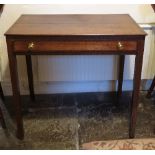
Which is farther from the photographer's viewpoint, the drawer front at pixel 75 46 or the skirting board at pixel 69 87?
the skirting board at pixel 69 87

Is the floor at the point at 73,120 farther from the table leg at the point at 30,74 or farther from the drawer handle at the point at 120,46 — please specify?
the drawer handle at the point at 120,46

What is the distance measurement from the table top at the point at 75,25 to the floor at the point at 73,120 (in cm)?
69

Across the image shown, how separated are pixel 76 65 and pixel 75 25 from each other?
1.77 ft

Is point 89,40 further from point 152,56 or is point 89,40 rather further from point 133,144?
point 152,56

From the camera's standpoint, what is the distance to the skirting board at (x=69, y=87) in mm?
2148

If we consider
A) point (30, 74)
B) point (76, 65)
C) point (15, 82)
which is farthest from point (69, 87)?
point (15, 82)

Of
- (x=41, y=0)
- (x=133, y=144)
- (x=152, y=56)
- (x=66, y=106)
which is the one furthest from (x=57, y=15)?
(x=133, y=144)

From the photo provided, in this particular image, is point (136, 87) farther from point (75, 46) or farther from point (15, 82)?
point (15, 82)

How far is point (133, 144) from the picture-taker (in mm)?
1538

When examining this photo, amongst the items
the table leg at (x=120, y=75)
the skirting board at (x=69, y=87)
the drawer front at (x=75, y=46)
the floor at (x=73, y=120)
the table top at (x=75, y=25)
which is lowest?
the floor at (x=73, y=120)

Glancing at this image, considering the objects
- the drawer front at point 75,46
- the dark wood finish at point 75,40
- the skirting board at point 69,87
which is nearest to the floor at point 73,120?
the skirting board at point 69,87

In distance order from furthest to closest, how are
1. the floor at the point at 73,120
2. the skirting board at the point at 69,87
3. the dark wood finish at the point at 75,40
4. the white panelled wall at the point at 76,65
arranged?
1. the skirting board at the point at 69,87
2. the white panelled wall at the point at 76,65
3. the floor at the point at 73,120
4. the dark wood finish at the point at 75,40

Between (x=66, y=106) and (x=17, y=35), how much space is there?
0.82 metres
